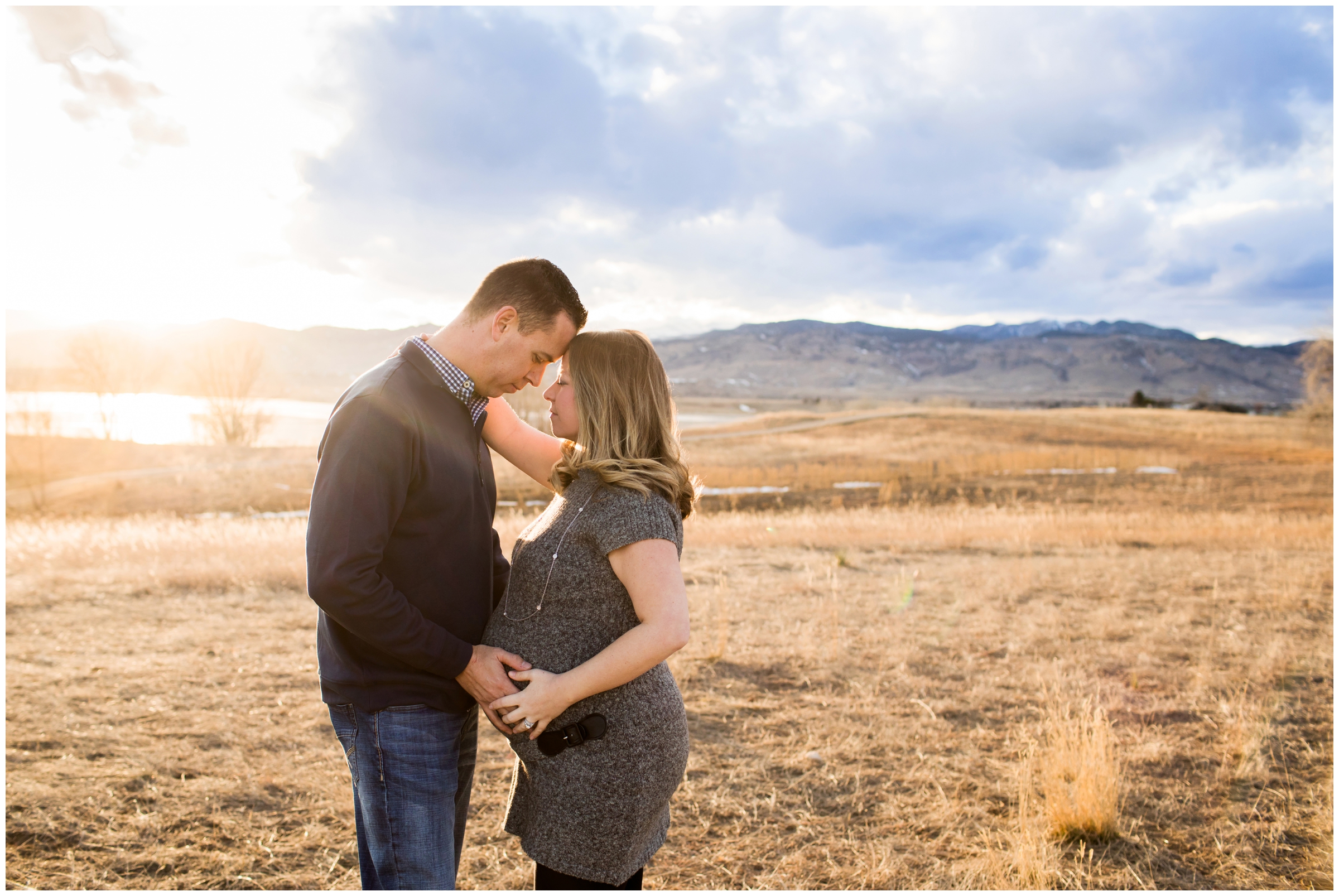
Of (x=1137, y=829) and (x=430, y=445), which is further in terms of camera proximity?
(x=1137, y=829)

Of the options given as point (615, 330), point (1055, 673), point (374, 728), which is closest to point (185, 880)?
point (374, 728)

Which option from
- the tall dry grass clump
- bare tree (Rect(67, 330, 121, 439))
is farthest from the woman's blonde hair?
bare tree (Rect(67, 330, 121, 439))

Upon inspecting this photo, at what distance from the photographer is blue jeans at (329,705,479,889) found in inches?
91.1

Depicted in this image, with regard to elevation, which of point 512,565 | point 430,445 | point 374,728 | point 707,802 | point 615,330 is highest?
point 615,330

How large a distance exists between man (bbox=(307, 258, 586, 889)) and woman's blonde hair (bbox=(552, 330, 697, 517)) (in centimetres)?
25

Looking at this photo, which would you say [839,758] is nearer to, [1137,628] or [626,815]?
[626,815]

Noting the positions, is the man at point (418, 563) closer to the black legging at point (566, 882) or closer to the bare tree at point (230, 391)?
the black legging at point (566, 882)

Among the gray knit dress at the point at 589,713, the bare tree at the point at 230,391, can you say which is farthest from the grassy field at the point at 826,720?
the bare tree at the point at 230,391

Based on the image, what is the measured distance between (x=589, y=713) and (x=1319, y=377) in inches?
2604

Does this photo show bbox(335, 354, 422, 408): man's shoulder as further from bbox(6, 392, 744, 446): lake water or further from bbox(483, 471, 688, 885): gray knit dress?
bbox(6, 392, 744, 446): lake water

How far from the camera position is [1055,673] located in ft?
19.7

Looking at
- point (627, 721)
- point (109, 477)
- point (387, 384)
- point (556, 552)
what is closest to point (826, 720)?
point (627, 721)

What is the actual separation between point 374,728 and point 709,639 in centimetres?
491

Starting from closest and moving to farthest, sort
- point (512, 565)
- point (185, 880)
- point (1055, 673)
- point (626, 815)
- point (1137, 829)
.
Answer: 1. point (626, 815)
2. point (512, 565)
3. point (185, 880)
4. point (1137, 829)
5. point (1055, 673)
